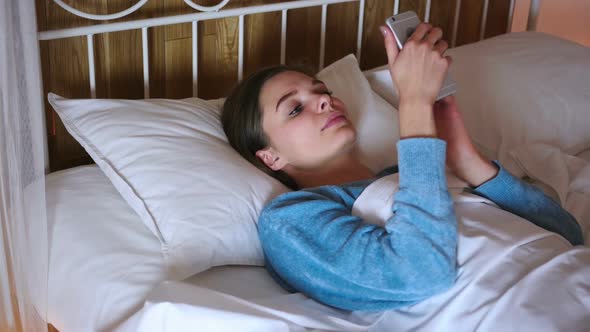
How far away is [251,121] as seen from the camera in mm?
1660

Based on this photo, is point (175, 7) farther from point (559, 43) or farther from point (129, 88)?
point (559, 43)

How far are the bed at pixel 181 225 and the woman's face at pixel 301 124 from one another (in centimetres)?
7

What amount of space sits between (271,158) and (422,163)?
0.39 m

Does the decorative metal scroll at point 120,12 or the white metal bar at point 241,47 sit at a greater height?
the decorative metal scroll at point 120,12

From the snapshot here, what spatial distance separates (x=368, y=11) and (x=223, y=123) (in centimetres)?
81

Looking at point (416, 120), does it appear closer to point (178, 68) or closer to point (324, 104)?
point (324, 104)

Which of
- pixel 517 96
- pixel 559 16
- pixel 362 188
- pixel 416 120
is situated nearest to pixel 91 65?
pixel 362 188

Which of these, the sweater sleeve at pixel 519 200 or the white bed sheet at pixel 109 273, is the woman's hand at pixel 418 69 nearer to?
the sweater sleeve at pixel 519 200

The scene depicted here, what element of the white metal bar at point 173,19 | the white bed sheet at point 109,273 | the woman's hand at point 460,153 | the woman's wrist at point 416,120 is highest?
the white metal bar at point 173,19

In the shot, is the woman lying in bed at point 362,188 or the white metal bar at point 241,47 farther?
the white metal bar at point 241,47

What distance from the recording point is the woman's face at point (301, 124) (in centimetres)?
157

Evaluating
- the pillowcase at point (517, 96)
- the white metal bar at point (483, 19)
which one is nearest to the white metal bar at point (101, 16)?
the pillowcase at point (517, 96)

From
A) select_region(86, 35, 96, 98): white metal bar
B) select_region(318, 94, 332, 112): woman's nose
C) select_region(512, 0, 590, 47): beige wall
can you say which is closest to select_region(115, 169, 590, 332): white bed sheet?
select_region(318, 94, 332, 112): woman's nose

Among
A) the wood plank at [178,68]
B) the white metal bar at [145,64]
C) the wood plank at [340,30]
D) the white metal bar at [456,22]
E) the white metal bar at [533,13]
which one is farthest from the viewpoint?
the white metal bar at [533,13]
